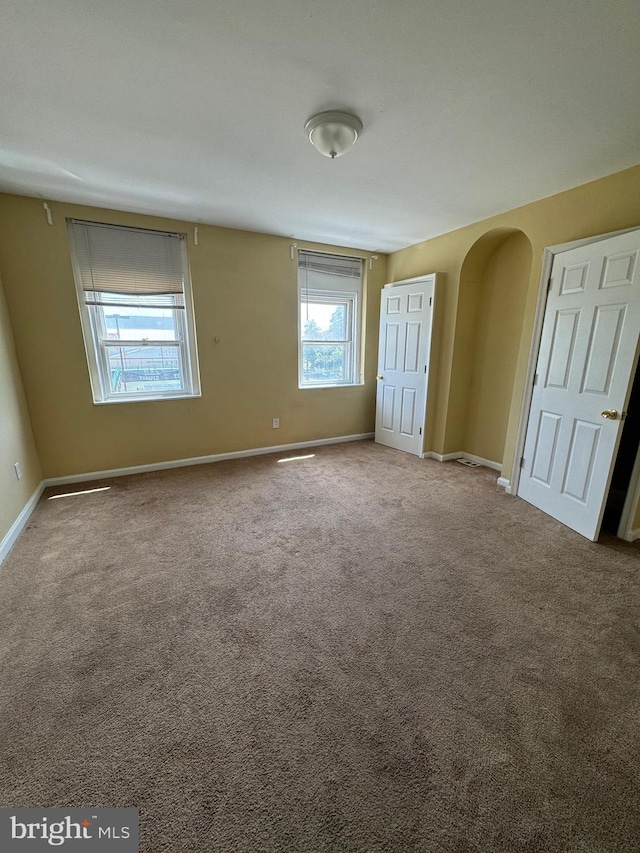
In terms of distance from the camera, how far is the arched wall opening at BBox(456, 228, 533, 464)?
3396 mm

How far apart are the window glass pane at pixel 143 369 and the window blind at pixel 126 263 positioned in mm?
463

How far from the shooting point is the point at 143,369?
3473 mm

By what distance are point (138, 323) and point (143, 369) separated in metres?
0.46

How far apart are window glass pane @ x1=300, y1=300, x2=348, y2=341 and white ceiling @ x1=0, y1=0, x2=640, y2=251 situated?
1553mm

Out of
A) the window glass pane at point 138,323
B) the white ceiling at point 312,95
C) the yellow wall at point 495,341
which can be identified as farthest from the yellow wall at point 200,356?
the yellow wall at point 495,341

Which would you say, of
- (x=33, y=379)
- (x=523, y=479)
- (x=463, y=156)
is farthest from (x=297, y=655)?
(x=33, y=379)

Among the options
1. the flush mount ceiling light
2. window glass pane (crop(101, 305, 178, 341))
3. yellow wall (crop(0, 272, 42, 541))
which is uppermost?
the flush mount ceiling light

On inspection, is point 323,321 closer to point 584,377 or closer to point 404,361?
point 404,361

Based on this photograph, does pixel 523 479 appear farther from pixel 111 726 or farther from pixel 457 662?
pixel 111 726

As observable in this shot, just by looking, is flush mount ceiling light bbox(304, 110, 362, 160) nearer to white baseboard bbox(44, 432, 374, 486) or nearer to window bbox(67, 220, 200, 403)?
window bbox(67, 220, 200, 403)

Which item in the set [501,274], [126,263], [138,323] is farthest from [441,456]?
[126,263]

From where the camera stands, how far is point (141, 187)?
8.53 ft

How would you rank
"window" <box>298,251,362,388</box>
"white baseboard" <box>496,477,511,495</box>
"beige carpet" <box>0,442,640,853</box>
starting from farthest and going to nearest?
"window" <box>298,251,362,388</box>
"white baseboard" <box>496,477,511,495</box>
"beige carpet" <box>0,442,640,853</box>

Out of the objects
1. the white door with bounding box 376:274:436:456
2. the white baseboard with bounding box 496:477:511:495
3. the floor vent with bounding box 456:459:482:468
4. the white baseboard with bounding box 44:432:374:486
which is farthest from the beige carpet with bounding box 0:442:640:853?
the white door with bounding box 376:274:436:456
